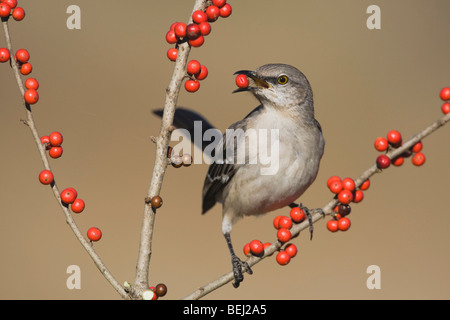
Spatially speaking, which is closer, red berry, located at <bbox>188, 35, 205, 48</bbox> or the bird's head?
red berry, located at <bbox>188, 35, 205, 48</bbox>

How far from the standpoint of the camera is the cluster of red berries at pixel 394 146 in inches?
91.7

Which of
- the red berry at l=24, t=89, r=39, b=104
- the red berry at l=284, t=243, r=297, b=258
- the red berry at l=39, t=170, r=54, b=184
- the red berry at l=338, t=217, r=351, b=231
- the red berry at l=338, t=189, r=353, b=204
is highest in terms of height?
the red berry at l=24, t=89, r=39, b=104

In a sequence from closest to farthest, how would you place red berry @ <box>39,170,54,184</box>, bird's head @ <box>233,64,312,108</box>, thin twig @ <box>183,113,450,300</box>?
thin twig @ <box>183,113,450,300</box> → red berry @ <box>39,170,54,184</box> → bird's head @ <box>233,64,312,108</box>

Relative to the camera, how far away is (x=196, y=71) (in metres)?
2.36

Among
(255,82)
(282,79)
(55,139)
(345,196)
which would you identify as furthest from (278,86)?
(55,139)

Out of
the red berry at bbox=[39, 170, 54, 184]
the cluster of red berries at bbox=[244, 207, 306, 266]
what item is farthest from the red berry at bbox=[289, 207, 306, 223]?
the red berry at bbox=[39, 170, 54, 184]

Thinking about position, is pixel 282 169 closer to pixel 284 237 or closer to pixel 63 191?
pixel 284 237

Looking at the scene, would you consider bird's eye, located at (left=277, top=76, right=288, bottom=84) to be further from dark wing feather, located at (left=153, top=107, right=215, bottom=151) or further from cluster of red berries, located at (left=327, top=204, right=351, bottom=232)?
cluster of red berries, located at (left=327, top=204, right=351, bottom=232)

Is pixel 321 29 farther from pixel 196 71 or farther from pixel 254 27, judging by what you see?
pixel 196 71

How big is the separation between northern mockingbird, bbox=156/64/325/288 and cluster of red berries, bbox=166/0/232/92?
4.06 ft

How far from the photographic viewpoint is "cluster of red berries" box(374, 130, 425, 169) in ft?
7.64

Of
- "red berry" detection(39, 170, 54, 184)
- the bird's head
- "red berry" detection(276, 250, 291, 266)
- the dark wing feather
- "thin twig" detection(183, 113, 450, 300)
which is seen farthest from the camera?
the dark wing feather

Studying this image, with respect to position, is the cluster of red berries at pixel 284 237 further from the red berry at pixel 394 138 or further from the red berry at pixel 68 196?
the red berry at pixel 68 196

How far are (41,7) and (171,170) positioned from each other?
482 centimetres
